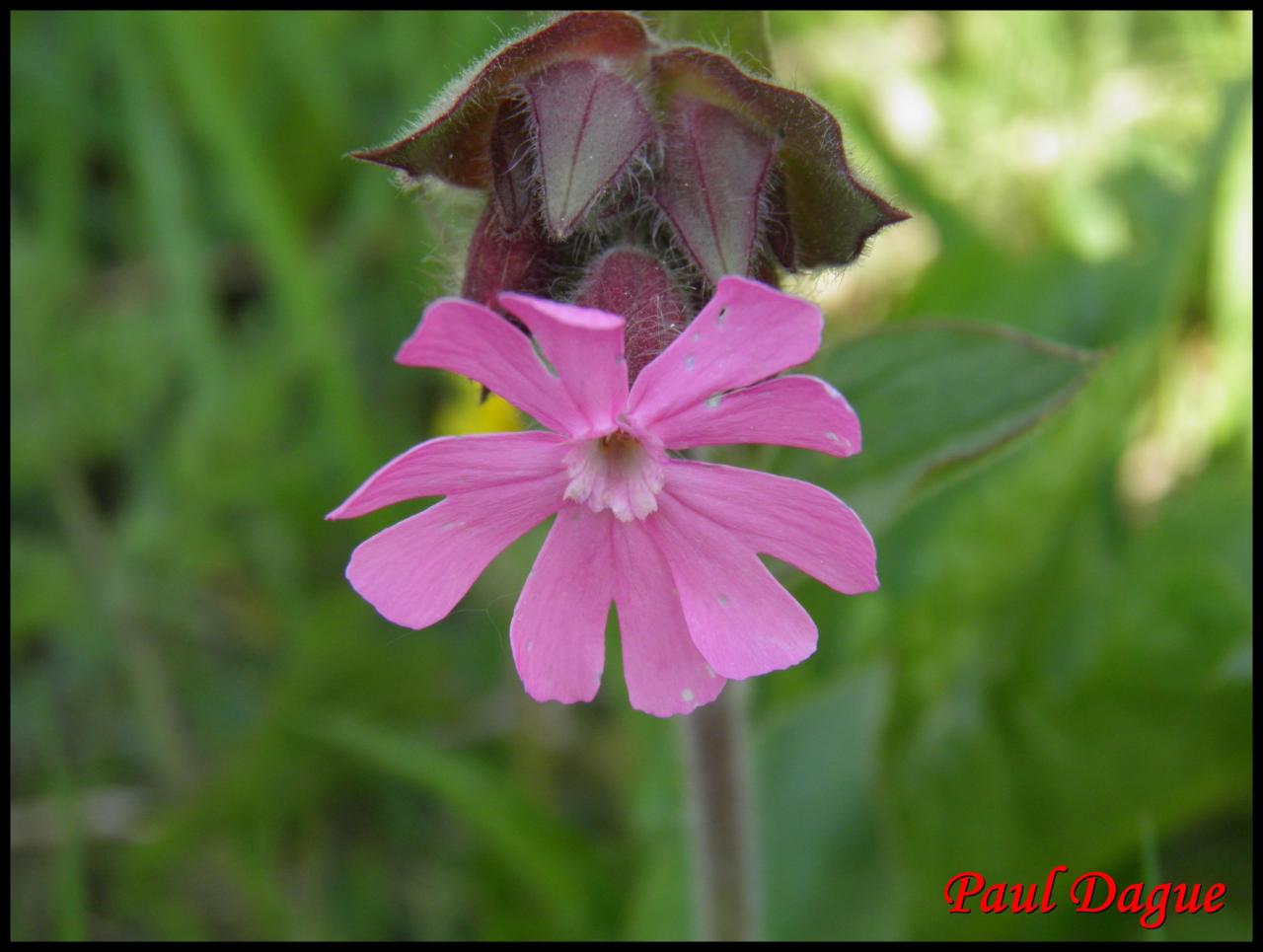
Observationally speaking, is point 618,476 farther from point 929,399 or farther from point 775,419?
point 929,399

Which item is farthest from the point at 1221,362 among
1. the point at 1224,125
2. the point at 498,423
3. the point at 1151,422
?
the point at 498,423

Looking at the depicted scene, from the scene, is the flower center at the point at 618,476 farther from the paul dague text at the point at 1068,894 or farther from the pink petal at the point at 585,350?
the paul dague text at the point at 1068,894

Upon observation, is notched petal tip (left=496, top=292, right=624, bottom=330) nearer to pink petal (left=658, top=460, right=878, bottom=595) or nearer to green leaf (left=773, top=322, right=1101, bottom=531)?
pink petal (left=658, top=460, right=878, bottom=595)

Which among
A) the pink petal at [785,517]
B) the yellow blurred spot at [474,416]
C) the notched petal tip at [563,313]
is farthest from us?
the yellow blurred spot at [474,416]

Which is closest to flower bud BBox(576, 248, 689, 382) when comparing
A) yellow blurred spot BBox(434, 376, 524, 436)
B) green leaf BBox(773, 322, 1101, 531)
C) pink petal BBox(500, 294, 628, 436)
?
pink petal BBox(500, 294, 628, 436)

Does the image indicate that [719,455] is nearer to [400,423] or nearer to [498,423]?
[498,423]

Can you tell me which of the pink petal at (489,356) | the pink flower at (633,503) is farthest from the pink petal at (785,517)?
the pink petal at (489,356)

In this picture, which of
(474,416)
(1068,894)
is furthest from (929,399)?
(474,416)
